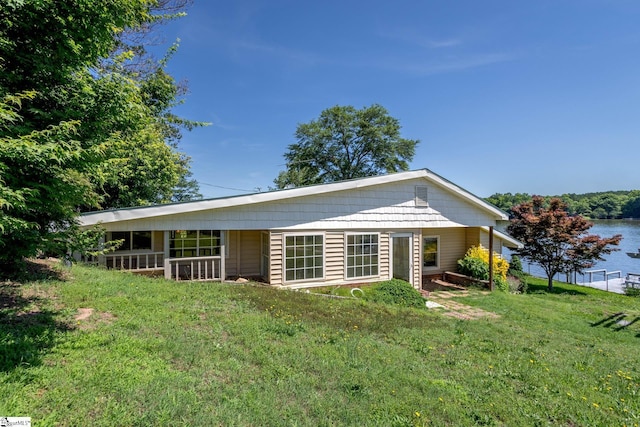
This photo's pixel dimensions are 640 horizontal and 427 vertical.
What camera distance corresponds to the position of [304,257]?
1039 cm

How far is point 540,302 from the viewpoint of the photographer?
11469 mm

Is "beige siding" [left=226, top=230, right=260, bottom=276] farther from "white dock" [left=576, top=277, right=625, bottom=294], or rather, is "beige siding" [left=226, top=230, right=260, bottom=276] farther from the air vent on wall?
"white dock" [left=576, top=277, right=625, bottom=294]

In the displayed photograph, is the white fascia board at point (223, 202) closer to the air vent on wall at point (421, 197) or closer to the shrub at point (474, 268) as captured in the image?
the air vent on wall at point (421, 197)

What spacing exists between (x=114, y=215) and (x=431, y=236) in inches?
474

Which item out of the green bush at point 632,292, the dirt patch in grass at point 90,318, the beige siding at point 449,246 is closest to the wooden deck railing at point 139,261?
the dirt patch in grass at point 90,318

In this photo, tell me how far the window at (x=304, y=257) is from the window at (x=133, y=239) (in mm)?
4453

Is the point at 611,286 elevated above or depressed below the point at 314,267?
below

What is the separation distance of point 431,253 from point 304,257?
7076 millimetres

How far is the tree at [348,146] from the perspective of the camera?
3281 centimetres

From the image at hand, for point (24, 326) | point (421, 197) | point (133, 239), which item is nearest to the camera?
point (24, 326)

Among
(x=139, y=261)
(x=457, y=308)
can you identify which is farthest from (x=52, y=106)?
(x=457, y=308)

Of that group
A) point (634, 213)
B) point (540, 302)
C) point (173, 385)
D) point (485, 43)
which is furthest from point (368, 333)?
point (634, 213)

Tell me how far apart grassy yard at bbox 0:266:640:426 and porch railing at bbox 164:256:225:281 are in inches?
75.3

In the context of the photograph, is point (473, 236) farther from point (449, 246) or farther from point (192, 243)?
point (192, 243)
